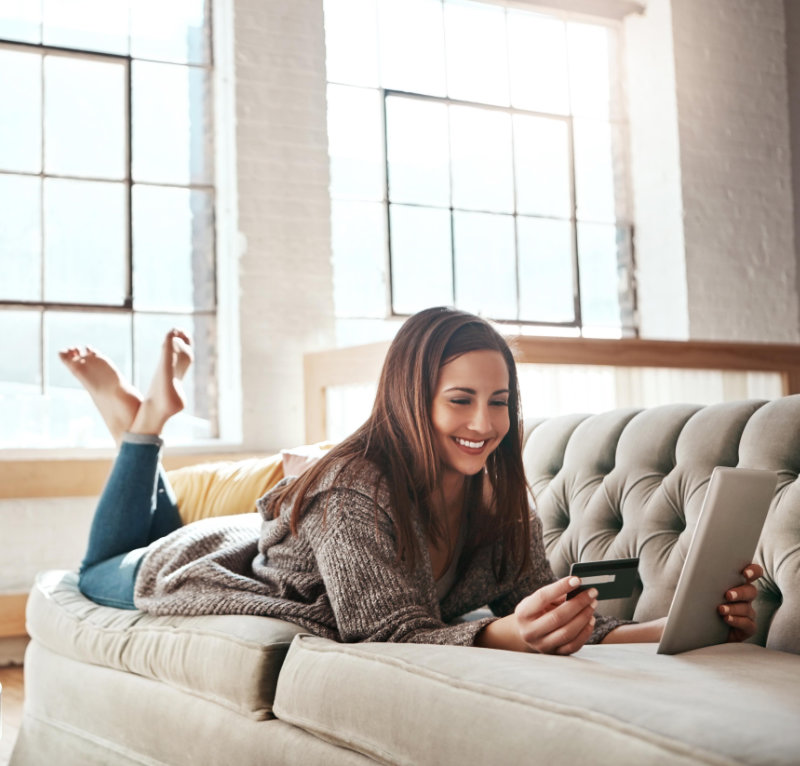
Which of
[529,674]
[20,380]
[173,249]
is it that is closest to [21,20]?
[173,249]

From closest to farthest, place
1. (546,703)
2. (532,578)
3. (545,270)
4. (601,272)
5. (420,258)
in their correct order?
(546,703) < (532,578) < (420,258) < (545,270) < (601,272)

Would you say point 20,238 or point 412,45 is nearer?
point 20,238

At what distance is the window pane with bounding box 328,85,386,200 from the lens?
4980mm

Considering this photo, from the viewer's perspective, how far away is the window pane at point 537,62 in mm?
5535

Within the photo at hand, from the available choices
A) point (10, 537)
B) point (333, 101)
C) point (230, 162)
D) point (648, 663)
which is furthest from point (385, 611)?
point (333, 101)

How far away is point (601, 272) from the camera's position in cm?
566

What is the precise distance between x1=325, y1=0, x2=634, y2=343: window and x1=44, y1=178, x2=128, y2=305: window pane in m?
Result: 0.98

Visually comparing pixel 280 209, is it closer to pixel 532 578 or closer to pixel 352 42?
pixel 352 42

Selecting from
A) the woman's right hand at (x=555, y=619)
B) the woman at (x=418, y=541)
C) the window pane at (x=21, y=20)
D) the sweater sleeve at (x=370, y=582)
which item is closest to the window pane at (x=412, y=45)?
the window pane at (x=21, y=20)

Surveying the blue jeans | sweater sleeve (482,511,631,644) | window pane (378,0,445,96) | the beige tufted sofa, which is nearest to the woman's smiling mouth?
sweater sleeve (482,511,631,644)

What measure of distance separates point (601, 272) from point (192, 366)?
88.9 inches

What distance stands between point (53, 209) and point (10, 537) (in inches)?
52.9

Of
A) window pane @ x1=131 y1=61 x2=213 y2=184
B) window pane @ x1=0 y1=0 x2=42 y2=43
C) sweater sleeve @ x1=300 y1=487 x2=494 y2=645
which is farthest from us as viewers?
window pane @ x1=131 y1=61 x2=213 y2=184

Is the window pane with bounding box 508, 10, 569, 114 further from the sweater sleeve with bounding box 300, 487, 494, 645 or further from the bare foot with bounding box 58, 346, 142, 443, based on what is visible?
the sweater sleeve with bounding box 300, 487, 494, 645
